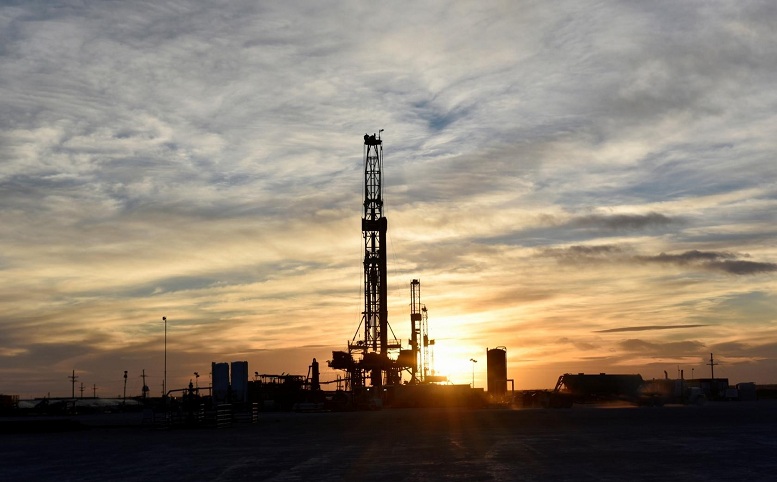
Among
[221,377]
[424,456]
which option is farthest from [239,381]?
[424,456]

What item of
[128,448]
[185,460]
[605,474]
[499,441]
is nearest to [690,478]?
[605,474]

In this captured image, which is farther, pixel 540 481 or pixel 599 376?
pixel 599 376

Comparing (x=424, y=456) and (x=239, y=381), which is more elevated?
(x=239, y=381)

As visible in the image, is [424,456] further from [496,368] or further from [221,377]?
[496,368]

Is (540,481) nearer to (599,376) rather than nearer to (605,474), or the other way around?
(605,474)

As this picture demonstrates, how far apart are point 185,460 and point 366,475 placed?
10.6 metres

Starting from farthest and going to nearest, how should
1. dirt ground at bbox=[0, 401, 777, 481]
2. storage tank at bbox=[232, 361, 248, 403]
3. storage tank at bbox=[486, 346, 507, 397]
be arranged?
1. storage tank at bbox=[486, 346, 507, 397]
2. storage tank at bbox=[232, 361, 248, 403]
3. dirt ground at bbox=[0, 401, 777, 481]

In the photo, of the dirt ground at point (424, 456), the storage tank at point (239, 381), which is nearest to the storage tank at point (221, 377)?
the storage tank at point (239, 381)

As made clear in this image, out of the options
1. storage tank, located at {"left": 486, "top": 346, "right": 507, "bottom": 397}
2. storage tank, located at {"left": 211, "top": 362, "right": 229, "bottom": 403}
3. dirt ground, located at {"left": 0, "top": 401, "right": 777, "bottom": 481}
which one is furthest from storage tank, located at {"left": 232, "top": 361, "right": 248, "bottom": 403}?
storage tank, located at {"left": 486, "top": 346, "right": 507, "bottom": 397}

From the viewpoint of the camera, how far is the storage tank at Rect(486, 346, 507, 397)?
5846 inches

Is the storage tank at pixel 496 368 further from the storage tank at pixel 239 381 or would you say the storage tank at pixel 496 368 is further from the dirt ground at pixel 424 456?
the dirt ground at pixel 424 456

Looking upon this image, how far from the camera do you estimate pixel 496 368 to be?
149625mm

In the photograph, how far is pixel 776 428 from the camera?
160 ft

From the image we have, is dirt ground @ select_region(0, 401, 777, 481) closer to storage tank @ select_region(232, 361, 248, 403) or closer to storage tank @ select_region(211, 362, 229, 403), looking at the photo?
storage tank @ select_region(232, 361, 248, 403)
